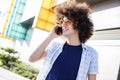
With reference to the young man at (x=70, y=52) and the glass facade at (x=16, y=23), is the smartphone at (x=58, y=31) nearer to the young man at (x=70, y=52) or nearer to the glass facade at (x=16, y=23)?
the young man at (x=70, y=52)

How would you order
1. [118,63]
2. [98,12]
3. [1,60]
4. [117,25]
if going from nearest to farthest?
[118,63]
[117,25]
[98,12]
[1,60]

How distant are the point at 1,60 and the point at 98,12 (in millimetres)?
14371

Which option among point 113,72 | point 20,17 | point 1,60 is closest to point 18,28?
point 20,17

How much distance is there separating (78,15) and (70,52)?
0.47 m

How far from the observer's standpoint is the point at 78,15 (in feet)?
10.2

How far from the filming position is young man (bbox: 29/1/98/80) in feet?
9.14

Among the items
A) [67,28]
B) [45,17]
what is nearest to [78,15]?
[67,28]

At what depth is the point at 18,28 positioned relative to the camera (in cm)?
3325

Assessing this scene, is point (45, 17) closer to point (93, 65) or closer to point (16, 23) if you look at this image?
point (93, 65)

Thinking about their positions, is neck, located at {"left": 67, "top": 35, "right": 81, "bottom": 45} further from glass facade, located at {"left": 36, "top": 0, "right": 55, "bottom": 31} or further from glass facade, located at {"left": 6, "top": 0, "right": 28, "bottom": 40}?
glass facade, located at {"left": 6, "top": 0, "right": 28, "bottom": 40}

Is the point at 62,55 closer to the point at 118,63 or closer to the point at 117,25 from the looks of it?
the point at 118,63

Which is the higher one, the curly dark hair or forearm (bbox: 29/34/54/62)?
the curly dark hair

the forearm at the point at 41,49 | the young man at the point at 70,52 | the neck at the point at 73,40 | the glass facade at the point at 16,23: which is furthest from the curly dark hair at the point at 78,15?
the glass facade at the point at 16,23

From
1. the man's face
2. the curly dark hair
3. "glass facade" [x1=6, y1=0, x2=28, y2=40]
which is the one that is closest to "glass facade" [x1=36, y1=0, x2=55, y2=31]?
"glass facade" [x1=6, y1=0, x2=28, y2=40]
